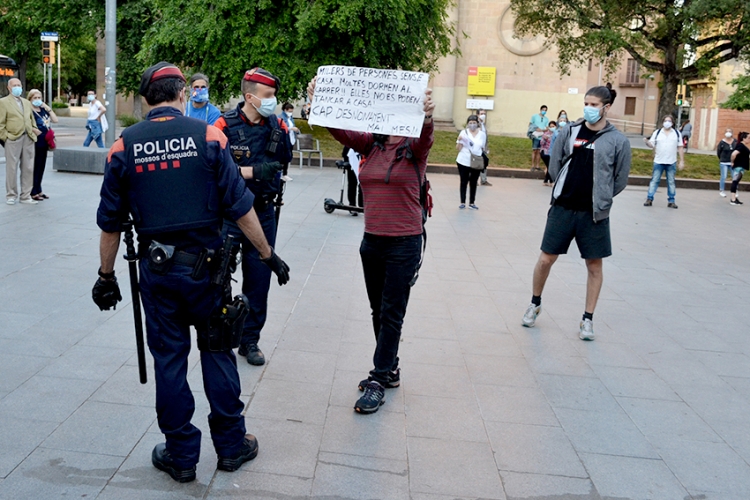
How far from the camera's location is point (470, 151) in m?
14.1

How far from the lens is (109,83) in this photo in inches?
678

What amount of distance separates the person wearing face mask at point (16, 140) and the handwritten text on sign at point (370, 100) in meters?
8.36

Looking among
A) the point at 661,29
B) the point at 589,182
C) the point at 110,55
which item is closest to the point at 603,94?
the point at 589,182

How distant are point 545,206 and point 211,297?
13.1 metres

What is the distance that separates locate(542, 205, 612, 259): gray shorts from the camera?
6426 mm

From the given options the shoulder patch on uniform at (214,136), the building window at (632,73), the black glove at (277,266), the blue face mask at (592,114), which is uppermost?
the building window at (632,73)

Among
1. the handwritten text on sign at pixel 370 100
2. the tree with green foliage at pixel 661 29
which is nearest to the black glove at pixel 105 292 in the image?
the handwritten text on sign at pixel 370 100

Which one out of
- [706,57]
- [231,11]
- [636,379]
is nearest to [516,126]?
[706,57]

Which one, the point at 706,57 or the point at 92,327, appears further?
the point at 706,57

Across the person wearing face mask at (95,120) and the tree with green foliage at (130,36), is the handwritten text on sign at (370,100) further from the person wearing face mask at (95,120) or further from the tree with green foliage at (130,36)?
the tree with green foliage at (130,36)

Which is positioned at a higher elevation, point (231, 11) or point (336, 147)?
point (231, 11)

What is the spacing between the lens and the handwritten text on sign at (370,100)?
175 inches

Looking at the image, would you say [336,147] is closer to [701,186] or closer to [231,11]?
[231,11]

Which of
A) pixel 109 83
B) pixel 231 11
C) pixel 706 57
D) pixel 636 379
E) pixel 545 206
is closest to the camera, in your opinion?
pixel 636 379
